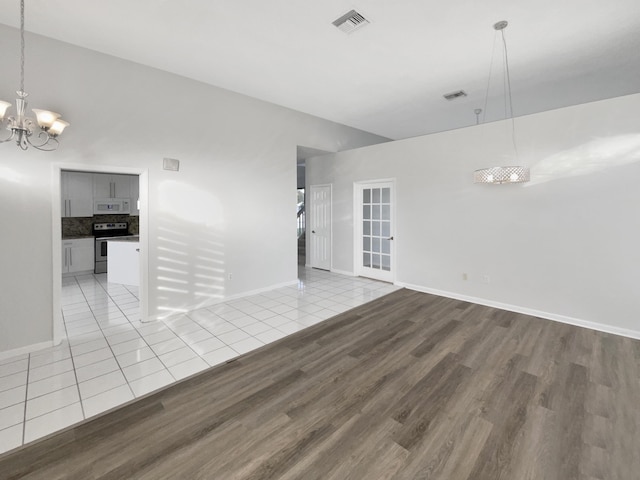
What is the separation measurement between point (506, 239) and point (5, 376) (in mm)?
5930

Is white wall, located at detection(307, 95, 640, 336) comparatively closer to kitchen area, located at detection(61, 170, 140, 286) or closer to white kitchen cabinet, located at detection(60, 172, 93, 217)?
kitchen area, located at detection(61, 170, 140, 286)

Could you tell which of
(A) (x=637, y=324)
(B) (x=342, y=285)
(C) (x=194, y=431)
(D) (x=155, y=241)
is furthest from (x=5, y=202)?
(A) (x=637, y=324)

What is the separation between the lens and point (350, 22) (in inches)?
114

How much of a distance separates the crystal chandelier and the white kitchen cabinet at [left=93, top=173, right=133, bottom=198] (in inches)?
152

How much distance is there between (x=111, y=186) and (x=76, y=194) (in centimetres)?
66

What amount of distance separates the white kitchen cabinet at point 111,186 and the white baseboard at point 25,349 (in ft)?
14.5

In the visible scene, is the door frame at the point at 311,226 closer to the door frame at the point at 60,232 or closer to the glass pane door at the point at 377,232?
the glass pane door at the point at 377,232

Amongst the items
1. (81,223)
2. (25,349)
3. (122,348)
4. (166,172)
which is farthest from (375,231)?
(81,223)

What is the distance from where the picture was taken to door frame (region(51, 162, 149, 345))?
125 inches

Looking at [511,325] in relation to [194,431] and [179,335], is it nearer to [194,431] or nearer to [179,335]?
Answer: [194,431]

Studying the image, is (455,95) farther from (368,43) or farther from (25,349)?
(25,349)

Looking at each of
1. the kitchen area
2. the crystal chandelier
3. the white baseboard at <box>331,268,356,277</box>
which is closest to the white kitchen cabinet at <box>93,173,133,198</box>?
the kitchen area

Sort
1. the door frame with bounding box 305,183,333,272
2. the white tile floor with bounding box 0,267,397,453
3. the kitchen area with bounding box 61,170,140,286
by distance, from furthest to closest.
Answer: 1. the door frame with bounding box 305,183,333,272
2. the kitchen area with bounding box 61,170,140,286
3. the white tile floor with bounding box 0,267,397,453

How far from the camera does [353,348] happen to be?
3.14m
